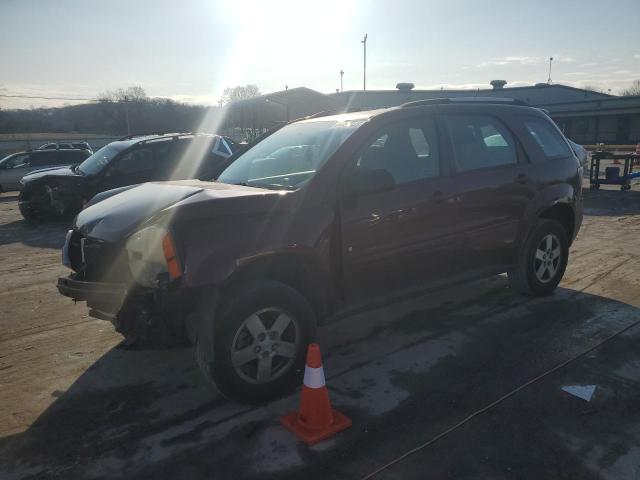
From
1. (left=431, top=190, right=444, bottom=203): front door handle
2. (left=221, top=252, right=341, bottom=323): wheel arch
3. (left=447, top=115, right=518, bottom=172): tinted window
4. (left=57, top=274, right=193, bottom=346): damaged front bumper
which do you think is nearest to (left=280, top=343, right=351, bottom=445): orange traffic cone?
(left=221, top=252, right=341, bottom=323): wheel arch

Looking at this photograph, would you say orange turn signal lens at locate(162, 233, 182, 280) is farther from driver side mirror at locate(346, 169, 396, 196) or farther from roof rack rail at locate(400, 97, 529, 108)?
roof rack rail at locate(400, 97, 529, 108)

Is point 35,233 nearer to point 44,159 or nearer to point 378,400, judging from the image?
point 378,400

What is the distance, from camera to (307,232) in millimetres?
3232

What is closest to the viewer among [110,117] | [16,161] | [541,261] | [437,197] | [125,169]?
[437,197]

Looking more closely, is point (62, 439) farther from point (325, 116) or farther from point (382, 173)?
point (325, 116)

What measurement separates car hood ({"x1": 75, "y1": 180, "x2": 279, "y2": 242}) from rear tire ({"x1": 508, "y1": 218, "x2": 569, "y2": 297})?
9.49ft

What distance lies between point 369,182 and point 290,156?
0.90 meters

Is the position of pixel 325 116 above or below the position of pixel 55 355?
above

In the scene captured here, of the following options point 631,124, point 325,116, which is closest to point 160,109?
point 631,124

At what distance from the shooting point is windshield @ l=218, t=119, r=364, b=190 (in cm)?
361

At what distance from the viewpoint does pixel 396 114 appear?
3887 mm

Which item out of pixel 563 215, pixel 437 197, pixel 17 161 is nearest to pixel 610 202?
pixel 563 215

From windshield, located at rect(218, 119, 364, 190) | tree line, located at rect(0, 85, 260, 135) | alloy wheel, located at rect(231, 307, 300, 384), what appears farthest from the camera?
tree line, located at rect(0, 85, 260, 135)

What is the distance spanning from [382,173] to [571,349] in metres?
2.15
